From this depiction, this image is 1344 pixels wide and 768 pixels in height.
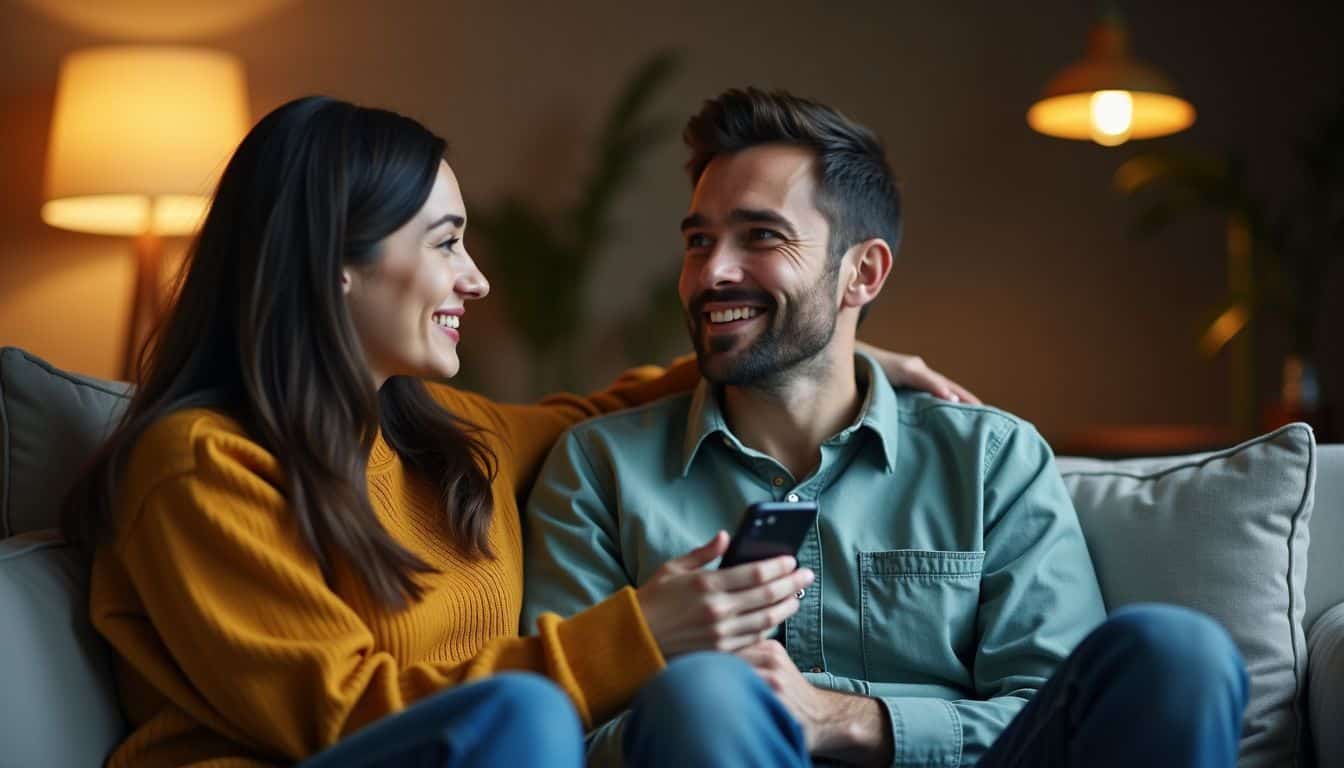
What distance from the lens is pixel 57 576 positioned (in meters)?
1.46

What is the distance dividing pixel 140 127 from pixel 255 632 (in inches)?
85.4

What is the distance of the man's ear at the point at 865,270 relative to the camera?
196 cm

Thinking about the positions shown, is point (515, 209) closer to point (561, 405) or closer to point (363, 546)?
point (561, 405)

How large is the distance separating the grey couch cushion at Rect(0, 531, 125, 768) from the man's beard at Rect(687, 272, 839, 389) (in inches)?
31.7

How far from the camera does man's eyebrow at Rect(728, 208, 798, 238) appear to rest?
1.86 metres

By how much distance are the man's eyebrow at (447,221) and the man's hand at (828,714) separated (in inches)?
23.3

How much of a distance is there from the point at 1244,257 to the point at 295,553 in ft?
10.8

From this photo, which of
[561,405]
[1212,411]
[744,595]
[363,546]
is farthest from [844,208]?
[1212,411]

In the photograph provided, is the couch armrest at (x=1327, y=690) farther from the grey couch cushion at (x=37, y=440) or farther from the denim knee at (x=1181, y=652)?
the grey couch cushion at (x=37, y=440)

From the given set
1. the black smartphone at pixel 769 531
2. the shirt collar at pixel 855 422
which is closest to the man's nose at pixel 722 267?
the shirt collar at pixel 855 422

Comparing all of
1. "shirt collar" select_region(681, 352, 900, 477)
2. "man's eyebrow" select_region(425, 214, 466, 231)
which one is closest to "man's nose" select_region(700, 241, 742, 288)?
"shirt collar" select_region(681, 352, 900, 477)

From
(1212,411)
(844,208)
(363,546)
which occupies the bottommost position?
(1212,411)

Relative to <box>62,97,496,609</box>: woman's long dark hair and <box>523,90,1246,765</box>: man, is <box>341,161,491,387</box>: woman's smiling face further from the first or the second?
<box>523,90,1246,765</box>: man

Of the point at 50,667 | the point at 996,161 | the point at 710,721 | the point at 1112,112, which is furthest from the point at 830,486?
the point at 996,161
